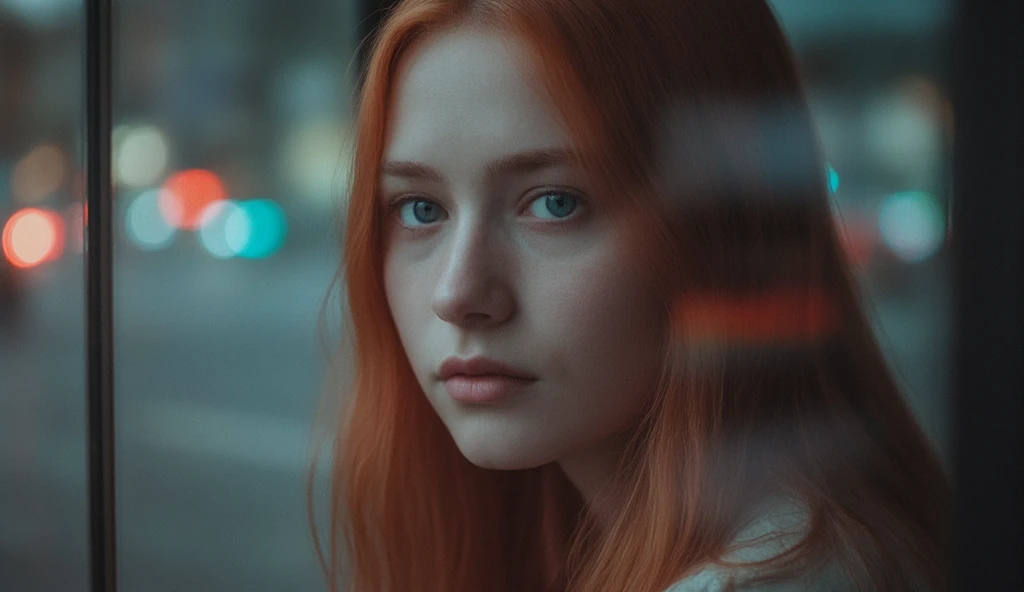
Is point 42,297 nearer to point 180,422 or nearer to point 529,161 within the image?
point 180,422

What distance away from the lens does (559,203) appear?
971 millimetres

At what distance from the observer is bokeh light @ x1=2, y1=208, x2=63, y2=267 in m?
1.44

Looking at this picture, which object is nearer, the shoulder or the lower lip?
the shoulder

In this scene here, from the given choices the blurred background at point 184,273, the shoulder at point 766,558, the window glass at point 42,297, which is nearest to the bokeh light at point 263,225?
the blurred background at point 184,273

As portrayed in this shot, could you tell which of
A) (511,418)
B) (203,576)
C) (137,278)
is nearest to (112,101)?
(137,278)

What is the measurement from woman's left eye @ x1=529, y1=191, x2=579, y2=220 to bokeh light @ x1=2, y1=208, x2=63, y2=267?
79cm

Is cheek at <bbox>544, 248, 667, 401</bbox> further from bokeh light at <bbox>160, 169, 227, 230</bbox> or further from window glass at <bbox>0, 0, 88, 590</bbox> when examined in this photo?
window glass at <bbox>0, 0, 88, 590</bbox>

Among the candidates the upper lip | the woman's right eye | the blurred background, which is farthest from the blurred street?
the upper lip

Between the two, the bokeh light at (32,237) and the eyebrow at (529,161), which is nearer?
the eyebrow at (529,161)

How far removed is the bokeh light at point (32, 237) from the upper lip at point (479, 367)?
71 centimetres

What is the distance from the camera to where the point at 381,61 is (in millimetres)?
1070

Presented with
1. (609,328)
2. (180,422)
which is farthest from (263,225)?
(609,328)

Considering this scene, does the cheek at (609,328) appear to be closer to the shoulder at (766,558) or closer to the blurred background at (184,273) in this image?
the shoulder at (766,558)

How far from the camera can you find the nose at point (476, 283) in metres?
0.97
